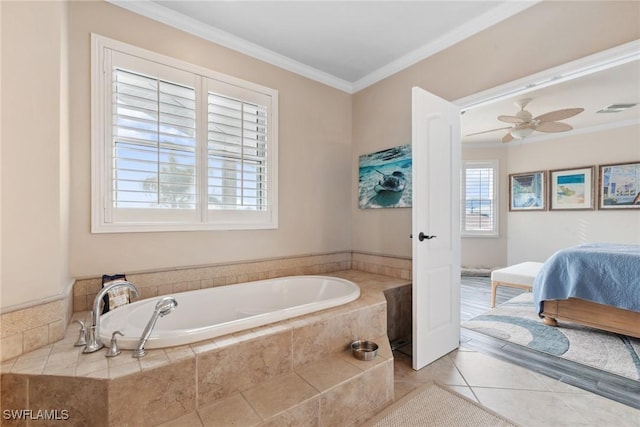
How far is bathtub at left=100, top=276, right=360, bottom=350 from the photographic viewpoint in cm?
143

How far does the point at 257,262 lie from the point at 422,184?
163cm

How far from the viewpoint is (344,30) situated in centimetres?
244

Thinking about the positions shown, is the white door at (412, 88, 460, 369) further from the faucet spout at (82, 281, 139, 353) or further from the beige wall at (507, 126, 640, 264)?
the beige wall at (507, 126, 640, 264)

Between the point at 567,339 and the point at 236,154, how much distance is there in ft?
11.7

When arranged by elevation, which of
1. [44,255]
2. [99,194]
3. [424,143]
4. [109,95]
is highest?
[109,95]

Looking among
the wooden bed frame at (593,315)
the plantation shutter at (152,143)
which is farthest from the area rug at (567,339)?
the plantation shutter at (152,143)

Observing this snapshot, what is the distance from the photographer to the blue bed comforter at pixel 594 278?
8.36 feet

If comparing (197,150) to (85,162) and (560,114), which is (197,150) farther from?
(560,114)

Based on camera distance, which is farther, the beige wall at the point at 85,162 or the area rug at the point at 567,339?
the area rug at the point at 567,339

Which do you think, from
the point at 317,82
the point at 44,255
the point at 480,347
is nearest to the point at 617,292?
the point at 480,347

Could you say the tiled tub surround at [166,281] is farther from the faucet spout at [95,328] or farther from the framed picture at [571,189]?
the framed picture at [571,189]

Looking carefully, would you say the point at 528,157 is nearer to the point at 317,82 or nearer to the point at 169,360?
the point at 317,82

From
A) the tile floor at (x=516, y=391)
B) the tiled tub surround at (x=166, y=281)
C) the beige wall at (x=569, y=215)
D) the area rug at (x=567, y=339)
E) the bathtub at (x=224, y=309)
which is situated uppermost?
the beige wall at (x=569, y=215)

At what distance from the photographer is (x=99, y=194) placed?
6.51 ft
